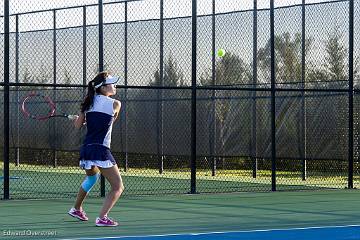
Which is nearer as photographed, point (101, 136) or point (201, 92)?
point (101, 136)

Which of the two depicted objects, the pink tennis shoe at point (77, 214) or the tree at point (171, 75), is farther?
the tree at point (171, 75)

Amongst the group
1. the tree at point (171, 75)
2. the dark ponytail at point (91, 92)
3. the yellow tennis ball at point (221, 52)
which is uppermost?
the yellow tennis ball at point (221, 52)

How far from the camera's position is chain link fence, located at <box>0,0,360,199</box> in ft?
58.0

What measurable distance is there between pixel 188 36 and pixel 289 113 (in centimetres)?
311

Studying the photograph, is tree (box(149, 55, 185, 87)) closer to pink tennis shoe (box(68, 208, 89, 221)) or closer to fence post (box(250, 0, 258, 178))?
fence post (box(250, 0, 258, 178))

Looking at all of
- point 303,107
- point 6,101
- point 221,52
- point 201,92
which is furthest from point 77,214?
point 221,52

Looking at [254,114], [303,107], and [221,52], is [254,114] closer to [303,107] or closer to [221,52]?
[303,107]

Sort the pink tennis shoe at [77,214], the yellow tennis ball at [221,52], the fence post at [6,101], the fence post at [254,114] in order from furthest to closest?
the yellow tennis ball at [221,52] → the fence post at [254,114] → the fence post at [6,101] → the pink tennis shoe at [77,214]

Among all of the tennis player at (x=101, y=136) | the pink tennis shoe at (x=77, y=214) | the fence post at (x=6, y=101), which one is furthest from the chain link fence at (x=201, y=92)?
the tennis player at (x=101, y=136)

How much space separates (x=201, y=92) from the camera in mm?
19359

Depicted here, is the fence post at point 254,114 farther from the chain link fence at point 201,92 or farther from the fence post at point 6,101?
the fence post at point 6,101

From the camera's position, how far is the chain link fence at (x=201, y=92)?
1767 centimetres

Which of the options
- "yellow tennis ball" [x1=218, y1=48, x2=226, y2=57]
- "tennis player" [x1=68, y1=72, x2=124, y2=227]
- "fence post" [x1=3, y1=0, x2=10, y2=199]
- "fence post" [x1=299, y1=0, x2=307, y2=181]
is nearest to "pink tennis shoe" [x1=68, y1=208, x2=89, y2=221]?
"tennis player" [x1=68, y1=72, x2=124, y2=227]

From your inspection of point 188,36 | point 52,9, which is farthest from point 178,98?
point 52,9
